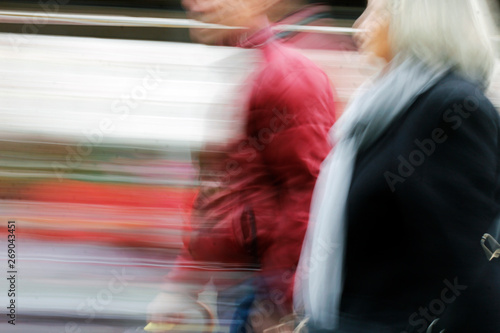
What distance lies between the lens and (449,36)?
47.8 inches

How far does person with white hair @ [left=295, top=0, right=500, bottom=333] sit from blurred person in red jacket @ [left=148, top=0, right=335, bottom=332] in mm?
270

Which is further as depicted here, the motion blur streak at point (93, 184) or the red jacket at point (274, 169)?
the motion blur streak at point (93, 184)

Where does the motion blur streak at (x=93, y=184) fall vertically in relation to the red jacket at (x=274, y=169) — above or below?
above

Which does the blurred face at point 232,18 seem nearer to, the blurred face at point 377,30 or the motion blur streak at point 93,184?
the blurred face at point 377,30

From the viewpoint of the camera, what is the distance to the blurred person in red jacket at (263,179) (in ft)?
5.21

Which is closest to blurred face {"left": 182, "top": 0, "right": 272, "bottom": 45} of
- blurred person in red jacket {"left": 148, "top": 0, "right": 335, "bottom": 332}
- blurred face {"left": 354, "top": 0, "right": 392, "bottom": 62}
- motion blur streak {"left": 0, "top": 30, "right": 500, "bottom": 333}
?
blurred person in red jacket {"left": 148, "top": 0, "right": 335, "bottom": 332}

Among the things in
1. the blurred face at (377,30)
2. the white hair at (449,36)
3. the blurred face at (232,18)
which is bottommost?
the white hair at (449,36)

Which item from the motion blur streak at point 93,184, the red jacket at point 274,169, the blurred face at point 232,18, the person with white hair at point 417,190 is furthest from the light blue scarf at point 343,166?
the motion blur streak at point 93,184

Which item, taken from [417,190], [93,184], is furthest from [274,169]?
[93,184]

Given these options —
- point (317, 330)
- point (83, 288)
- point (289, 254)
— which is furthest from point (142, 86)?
point (317, 330)

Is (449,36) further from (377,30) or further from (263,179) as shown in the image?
(263,179)

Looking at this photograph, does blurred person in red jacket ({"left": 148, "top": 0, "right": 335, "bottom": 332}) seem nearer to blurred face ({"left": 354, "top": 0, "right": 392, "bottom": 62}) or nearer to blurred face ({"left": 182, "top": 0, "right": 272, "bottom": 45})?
blurred face ({"left": 182, "top": 0, "right": 272, "bottom": 45})

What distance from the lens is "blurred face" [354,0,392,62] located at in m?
1.32

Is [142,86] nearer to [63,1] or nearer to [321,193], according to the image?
[63,1]
